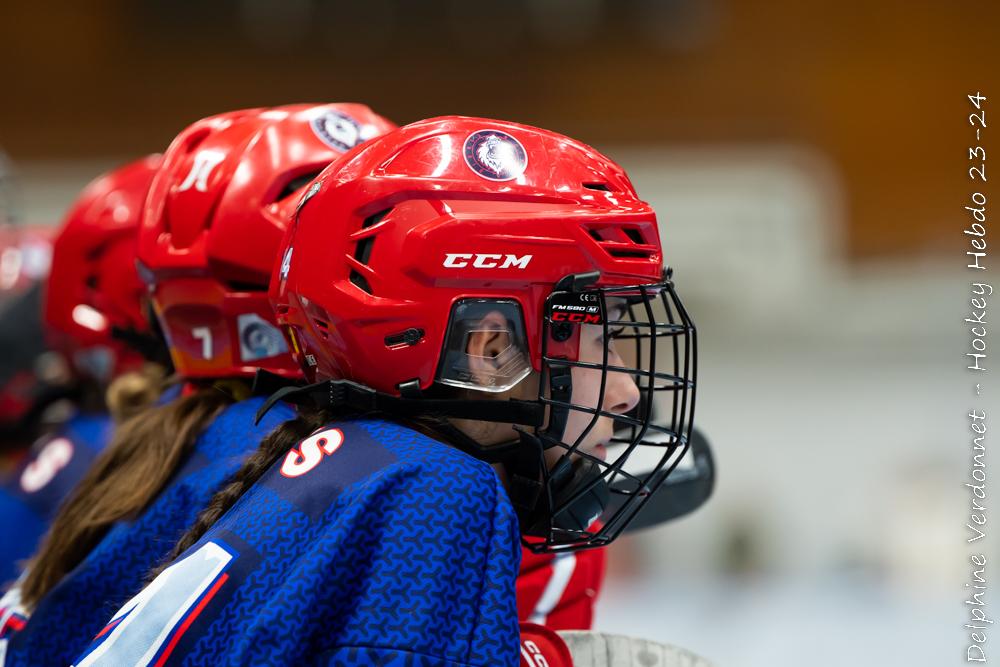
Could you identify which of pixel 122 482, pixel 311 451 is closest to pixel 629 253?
pixel 311 451

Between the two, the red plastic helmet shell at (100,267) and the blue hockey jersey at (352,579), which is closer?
the blue hockey jersey at (352,579)

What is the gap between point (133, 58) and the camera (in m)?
6.07

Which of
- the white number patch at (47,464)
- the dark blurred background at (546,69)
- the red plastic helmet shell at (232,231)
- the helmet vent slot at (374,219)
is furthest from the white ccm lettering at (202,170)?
the dark blurred background at (546,69)

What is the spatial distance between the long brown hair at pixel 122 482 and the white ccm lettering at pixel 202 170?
33cm

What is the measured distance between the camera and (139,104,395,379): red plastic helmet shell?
1.49 metres

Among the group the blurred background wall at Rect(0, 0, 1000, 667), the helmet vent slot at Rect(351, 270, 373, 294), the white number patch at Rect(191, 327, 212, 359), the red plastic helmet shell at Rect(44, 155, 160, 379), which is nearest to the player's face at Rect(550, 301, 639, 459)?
the helmet vent slot at Rect(351, 270, 373, 294)

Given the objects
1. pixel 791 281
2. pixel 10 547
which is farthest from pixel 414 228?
pixel 791 281

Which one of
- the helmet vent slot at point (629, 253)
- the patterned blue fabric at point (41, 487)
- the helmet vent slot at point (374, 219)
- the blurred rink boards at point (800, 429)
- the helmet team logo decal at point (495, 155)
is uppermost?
the helmet team logo decal at point (495, 155)

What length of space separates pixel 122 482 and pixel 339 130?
2.05ft

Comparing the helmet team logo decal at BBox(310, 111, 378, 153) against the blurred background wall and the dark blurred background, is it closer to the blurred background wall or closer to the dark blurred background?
the blurred background wall

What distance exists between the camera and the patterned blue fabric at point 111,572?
122 centimetres

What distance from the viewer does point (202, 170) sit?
156cm

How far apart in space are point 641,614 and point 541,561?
81.9 inches

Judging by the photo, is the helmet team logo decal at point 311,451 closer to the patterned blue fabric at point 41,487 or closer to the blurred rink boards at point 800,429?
the patterned blue fabric at point 41,487
